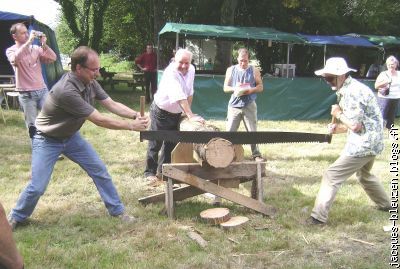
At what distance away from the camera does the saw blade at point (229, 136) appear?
17.0ft

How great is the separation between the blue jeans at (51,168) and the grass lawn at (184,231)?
240 mm

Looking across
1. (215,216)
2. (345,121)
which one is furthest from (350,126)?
(215,216)

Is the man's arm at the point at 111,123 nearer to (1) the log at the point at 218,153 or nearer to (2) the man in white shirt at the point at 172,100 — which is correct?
(1) the log at the point at 218,153

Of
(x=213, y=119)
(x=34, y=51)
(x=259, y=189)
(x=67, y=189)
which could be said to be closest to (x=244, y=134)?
(x=259, y=189)

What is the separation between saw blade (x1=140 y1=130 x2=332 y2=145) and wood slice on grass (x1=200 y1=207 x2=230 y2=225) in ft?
2.73

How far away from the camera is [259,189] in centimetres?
554

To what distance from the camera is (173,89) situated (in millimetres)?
5715

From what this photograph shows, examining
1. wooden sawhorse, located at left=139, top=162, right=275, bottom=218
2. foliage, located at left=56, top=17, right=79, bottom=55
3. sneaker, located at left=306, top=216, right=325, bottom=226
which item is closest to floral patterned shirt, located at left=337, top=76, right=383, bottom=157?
sneaker, located at left=306, top=216, right=325, bottom=226

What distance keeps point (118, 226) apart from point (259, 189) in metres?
1.75

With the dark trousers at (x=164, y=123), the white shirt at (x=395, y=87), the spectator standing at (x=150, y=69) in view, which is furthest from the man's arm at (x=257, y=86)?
the spectator standing at (x=150, y=69)

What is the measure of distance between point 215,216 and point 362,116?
1.98m

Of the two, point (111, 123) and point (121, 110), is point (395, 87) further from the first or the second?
point (111, 123)

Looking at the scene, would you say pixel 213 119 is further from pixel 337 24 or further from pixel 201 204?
pixel 337 24

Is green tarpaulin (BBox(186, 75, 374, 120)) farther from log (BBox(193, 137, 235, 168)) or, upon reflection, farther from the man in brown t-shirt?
the man in brown t-shirt
